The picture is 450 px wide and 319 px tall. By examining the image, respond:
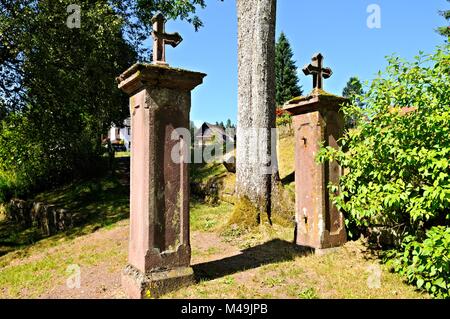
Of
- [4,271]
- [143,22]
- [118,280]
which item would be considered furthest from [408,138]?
[143,22]

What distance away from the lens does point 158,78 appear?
4.31m

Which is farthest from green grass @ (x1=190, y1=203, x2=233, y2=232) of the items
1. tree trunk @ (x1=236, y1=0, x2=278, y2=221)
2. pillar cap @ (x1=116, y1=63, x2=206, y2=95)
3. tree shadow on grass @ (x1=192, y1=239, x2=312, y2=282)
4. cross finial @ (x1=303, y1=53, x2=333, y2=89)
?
pillar cap @ (x1=116, y1=63, x2=206, y2=95)

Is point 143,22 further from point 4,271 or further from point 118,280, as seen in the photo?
point 118,280

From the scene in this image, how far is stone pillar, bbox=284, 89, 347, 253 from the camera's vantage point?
5805 millimetres

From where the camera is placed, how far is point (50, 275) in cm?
636

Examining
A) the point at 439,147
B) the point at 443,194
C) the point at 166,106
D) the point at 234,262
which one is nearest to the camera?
the point at 443,194

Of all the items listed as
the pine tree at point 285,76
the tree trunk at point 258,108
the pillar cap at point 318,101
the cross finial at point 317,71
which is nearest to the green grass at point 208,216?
the tree trunk at point 258,108

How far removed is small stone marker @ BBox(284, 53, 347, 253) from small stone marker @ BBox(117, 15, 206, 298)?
2.25m

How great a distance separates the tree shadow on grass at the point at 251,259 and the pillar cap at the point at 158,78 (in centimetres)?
258

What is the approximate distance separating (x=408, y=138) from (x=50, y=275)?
20.5ft

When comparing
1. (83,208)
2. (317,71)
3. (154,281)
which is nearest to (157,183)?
(154,281)

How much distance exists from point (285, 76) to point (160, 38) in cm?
3518

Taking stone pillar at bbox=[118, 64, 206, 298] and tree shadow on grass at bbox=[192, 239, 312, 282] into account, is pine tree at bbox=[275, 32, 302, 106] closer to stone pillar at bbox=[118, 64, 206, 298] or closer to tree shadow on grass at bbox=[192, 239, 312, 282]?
tree shadow on grass at bbox=[192, 239, 312, 282]

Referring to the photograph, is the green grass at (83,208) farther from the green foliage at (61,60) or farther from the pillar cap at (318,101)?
the pillar cap at (318,101)
